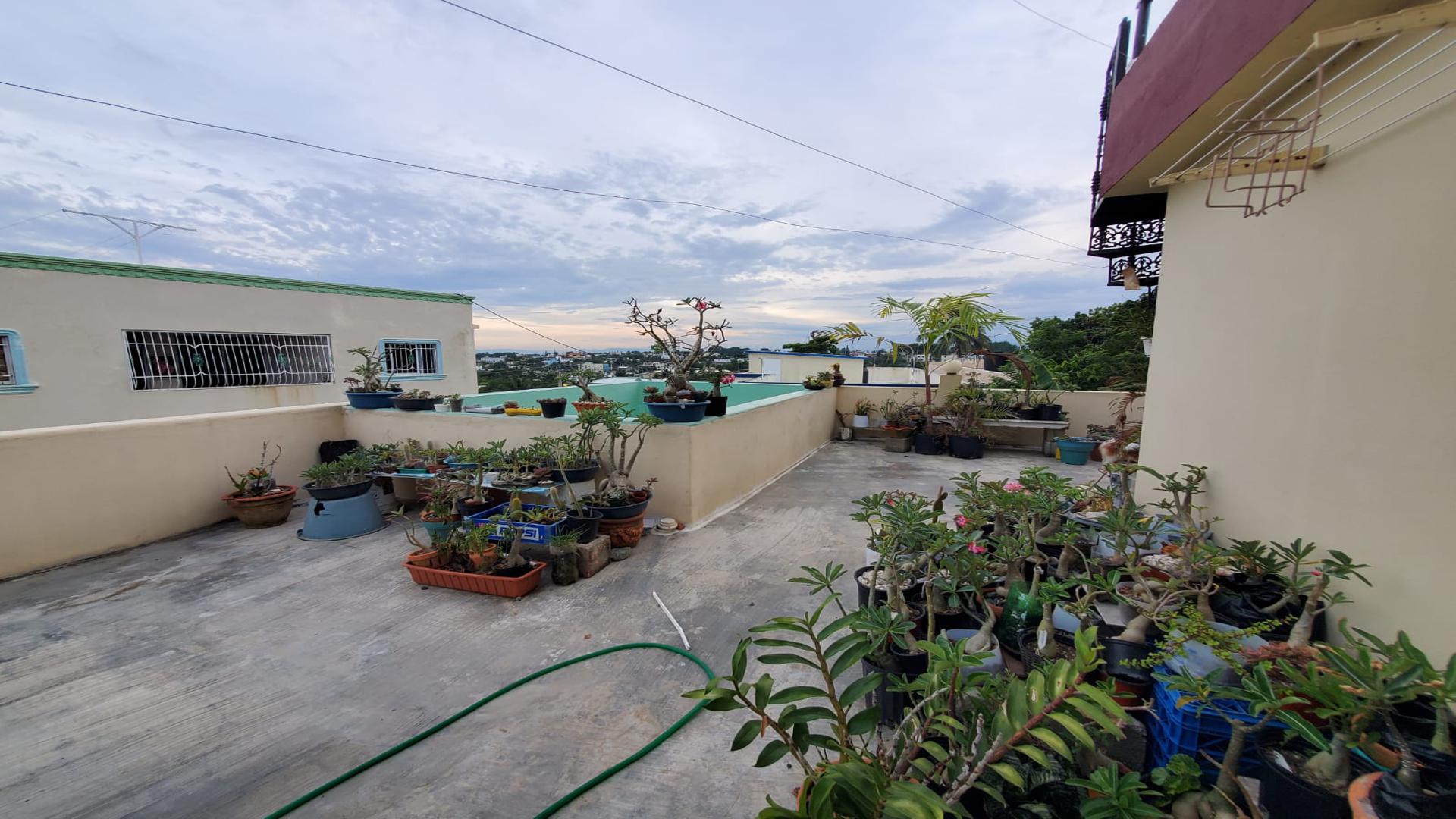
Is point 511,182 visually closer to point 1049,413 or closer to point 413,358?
point 413,358

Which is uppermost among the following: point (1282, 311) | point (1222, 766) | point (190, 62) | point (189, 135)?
point (190, 62)

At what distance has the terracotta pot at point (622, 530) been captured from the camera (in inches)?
134

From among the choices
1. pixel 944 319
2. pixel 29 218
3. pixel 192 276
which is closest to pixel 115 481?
pixel 192 276

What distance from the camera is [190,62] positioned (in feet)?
13.8

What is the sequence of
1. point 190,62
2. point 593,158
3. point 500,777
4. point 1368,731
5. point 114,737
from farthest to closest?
point 593,158 → point 190,62 → point 114,737 → point 500,777 → point 1368,731

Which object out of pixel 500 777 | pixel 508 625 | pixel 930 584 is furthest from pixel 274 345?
pixel 930 584

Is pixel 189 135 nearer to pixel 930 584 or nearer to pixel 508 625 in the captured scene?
pixel 508 625

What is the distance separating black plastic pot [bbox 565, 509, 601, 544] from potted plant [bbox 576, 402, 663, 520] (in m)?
0.14

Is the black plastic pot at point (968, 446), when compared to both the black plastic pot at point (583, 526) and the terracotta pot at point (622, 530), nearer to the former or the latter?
the terracotta pot at point (622, 530)

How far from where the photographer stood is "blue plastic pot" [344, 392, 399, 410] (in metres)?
4.82

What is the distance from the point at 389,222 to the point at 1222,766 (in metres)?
10.9

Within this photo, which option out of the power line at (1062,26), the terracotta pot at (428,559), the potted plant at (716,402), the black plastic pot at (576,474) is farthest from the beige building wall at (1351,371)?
the terracotta pot at (428,559)

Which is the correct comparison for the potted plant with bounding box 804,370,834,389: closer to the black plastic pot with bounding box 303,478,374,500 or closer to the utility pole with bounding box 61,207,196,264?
the black plastic pot with bounding box 303,478,374,500

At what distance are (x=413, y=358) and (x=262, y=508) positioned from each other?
577cm
